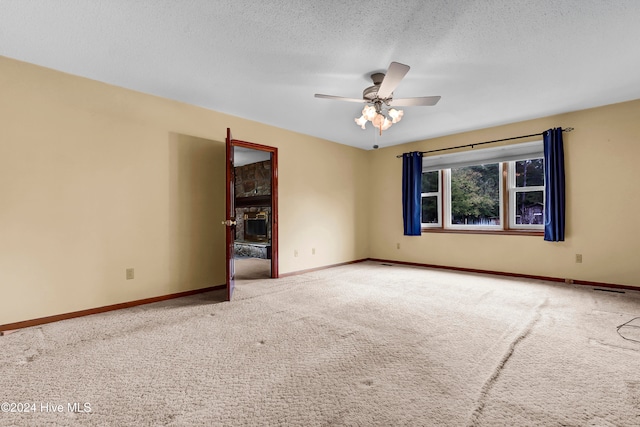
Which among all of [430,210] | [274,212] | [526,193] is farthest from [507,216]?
[274,212]

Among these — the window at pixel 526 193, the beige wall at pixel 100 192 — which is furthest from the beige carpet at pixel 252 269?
the window at pixel 526 193

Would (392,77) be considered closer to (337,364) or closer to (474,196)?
(337,364)

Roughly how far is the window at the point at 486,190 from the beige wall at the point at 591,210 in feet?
0.92

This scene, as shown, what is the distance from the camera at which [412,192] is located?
5691 mm

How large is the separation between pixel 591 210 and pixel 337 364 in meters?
4.27

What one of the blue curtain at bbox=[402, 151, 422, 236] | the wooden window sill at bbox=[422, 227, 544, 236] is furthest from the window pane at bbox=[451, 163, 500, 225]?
the blue curtain at bbox=[402, 151, 422, 236]

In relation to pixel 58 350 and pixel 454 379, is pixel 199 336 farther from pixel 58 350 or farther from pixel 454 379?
pixel 454 379

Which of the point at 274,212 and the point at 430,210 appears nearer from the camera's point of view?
the point at 274,212

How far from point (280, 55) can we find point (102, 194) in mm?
2323

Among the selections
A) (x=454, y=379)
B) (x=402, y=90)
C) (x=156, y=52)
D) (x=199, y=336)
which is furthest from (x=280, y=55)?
(x=454, y=379)

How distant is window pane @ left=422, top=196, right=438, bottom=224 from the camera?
5785 millimetres

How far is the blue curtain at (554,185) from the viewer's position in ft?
13.9

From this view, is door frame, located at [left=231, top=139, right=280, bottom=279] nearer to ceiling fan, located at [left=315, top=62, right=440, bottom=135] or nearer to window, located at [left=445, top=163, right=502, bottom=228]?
ceiling fan, located at [left=315, top=62, right=440, bottom=135]

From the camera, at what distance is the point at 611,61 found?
9.14 ft
